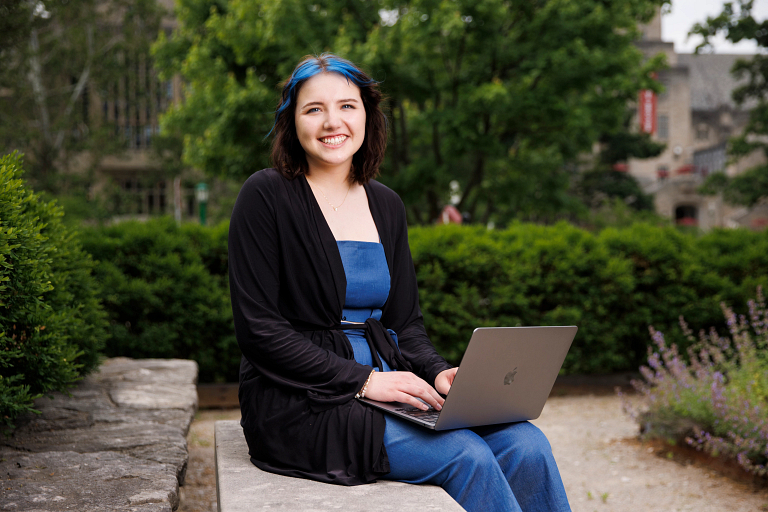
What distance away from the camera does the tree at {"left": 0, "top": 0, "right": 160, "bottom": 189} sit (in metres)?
27.9

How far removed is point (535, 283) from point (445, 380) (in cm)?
486

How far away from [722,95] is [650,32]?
42.3 feet

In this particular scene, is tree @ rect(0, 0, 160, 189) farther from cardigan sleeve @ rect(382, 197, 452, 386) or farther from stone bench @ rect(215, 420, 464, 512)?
stone bench @ rect(215, 420, 464, 512)

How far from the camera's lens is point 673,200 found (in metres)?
53.6

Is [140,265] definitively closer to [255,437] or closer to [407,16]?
[255,437]

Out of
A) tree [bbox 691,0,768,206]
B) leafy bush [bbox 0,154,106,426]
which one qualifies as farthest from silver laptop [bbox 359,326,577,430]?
tree [bbox 691,0,768,206]

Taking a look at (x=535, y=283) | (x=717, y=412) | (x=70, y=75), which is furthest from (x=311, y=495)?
(x=70, y=75)

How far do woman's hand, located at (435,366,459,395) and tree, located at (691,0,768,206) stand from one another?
18292 millimetres

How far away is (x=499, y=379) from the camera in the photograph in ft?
7.02

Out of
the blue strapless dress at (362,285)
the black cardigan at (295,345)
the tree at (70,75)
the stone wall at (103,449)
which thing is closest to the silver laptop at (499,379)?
the black cardigan at (295,345)

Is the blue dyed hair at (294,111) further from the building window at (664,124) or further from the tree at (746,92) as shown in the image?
the building window at (664,124)

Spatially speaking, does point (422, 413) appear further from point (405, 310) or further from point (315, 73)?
point (315, 73)

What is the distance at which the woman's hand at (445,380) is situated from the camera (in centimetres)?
245

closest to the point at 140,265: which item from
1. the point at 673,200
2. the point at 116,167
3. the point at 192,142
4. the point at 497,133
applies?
the point at 497,133
